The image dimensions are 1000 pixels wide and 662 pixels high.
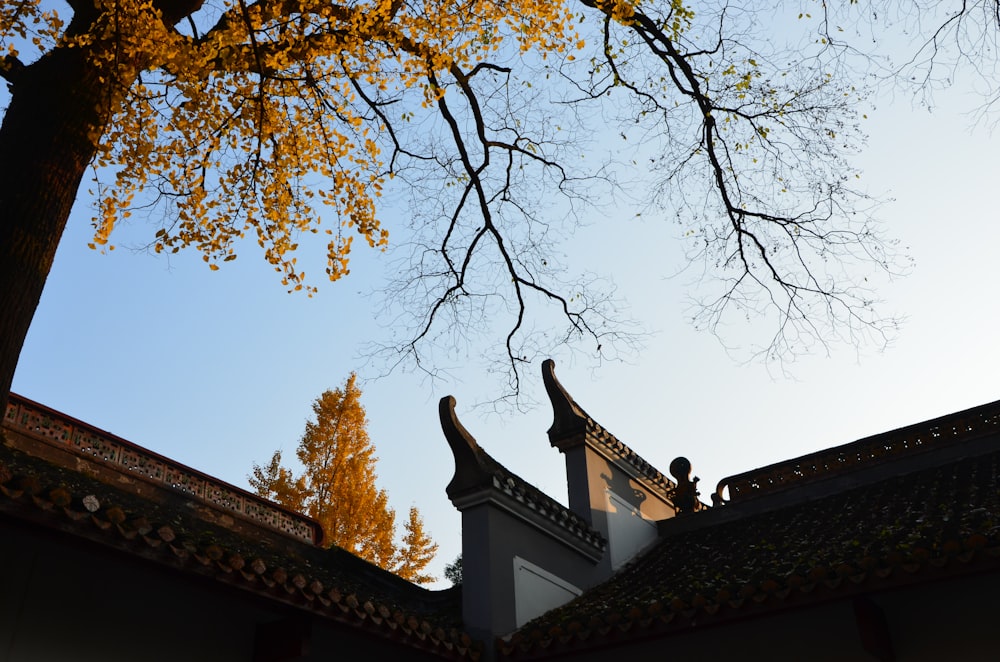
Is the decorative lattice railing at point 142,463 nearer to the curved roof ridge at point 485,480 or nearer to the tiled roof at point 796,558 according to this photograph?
the curved roof ridge at point 485,480

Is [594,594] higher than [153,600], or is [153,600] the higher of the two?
[594,594]

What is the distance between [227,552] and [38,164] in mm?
2432

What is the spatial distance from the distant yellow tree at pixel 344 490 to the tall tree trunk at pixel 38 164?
479 inches

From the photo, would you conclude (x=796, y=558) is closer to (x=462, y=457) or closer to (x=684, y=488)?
(x=462, y=457)

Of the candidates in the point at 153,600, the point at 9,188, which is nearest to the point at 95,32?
the point at 9,188

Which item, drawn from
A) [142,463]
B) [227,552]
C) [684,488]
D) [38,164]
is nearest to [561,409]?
[684,488]

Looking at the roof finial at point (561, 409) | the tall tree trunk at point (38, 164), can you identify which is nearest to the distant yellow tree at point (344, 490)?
the roof finial at point (561, 409)

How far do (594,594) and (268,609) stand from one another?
14.0 feet

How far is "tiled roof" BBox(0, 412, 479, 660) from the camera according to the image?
4285 millimetres

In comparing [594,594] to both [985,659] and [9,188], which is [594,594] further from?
[9,188]

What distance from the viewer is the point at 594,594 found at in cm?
891

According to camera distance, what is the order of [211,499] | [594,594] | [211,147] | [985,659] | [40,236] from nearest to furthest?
[40,236]
[985,659]
[211,147]
[211,499]
[594,594]

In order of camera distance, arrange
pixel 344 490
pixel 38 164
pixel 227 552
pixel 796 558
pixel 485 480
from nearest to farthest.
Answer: pixel 38 164, pixel 227 552, pixel 796 558, pixel 485 480, pixel 344 490

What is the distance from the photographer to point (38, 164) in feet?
13.9
